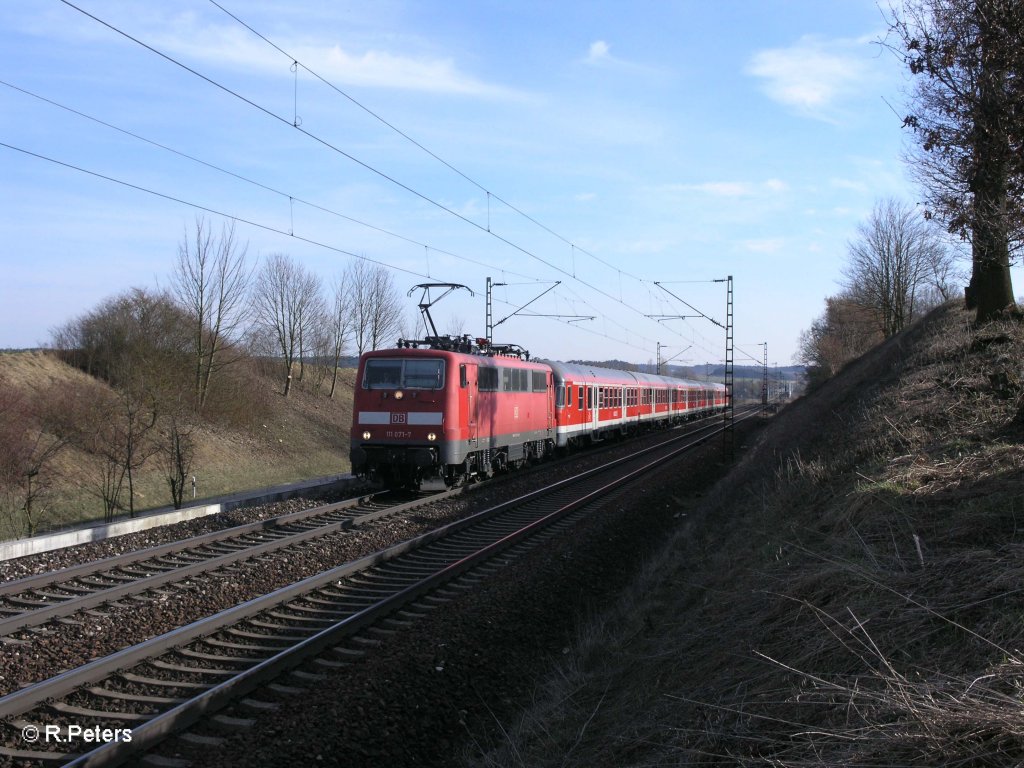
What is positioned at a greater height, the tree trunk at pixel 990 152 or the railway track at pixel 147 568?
the tree trunk at pixel 990 152

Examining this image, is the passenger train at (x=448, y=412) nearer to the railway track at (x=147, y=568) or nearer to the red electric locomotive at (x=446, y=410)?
the red electric locomotive at (x=446, y=410)

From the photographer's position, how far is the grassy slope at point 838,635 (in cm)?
333

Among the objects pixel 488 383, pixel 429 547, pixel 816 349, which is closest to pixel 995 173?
pixel 429 547

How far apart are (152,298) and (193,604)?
2574 cm

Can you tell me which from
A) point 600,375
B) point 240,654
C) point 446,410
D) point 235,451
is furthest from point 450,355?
point 600,375

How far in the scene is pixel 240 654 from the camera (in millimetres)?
6539

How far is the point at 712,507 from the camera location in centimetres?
1388

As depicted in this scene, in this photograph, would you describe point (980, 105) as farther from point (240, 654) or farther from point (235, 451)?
point (235, 451)

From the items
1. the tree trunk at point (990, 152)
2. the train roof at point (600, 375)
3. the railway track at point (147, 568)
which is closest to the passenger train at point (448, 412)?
the train roof at point (600, 375)

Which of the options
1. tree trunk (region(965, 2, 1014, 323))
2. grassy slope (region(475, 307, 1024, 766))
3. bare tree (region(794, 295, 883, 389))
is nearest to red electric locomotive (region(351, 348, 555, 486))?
grassy slope (region(475, 307, 1024, 766))

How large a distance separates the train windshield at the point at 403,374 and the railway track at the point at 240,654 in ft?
16.8

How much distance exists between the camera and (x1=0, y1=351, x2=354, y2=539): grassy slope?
21000 mm

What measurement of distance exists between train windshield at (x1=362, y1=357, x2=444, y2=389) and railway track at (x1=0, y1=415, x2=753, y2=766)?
5.12 m

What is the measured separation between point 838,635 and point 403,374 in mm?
12574
